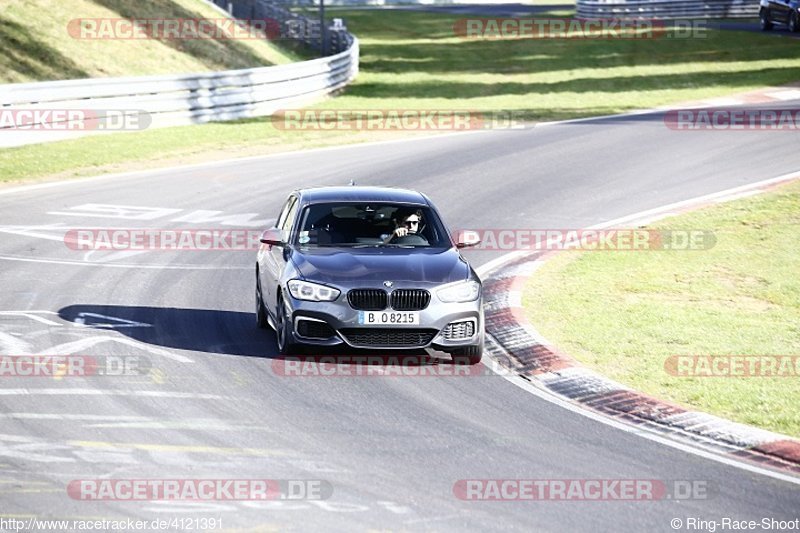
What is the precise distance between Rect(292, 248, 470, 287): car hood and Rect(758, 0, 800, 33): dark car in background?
145 ft

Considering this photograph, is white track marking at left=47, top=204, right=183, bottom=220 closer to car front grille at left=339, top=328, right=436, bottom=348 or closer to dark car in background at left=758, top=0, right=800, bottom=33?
car front grille at left=339, top=328, right=436, bottom=348

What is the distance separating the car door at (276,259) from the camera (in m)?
12.9

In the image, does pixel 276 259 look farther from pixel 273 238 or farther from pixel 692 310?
pixel 692 310

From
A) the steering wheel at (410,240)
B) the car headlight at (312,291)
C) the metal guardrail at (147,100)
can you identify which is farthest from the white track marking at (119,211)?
the car headlight at (312,291)

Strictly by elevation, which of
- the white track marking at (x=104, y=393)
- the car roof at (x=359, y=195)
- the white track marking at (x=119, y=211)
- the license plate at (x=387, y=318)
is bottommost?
the white track marking at (x=119, y=211)

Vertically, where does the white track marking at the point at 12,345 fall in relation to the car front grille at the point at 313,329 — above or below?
below

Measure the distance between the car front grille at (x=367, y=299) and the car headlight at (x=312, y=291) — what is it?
A: 144mm

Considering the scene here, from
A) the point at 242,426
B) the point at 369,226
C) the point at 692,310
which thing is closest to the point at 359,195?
the point at 369,226

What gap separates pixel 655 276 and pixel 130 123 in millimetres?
15507

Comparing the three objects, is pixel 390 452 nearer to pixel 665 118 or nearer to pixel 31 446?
pixel 31 446

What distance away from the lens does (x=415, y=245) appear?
13125mm

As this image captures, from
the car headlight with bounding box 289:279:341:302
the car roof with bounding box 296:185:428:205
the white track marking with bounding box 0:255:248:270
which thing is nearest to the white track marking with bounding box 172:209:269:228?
the white track marking with bounding box 0:255:248:270

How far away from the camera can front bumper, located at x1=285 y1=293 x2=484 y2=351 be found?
11961mm

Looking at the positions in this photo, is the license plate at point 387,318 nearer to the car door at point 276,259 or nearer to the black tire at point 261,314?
the car door at point 276,259
